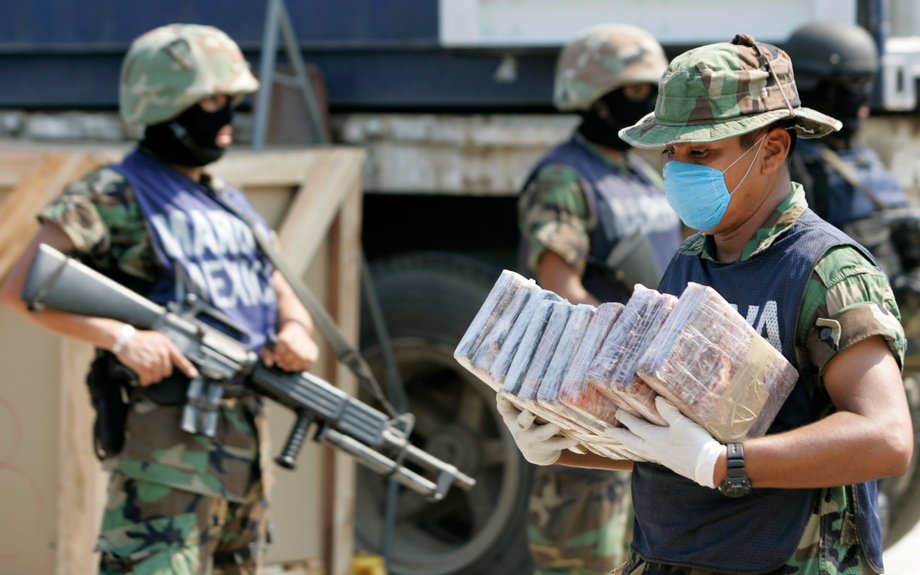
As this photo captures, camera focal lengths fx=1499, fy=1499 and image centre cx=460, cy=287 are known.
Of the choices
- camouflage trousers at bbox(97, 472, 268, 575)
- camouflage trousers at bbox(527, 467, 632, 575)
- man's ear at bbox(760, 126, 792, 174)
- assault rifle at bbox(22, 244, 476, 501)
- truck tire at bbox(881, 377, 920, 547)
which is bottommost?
truck tire at bbox(881, 377, 920, 547)

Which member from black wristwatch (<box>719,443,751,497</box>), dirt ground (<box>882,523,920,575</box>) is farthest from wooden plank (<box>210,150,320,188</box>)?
black wristwatch (<box>719,443,751,497</box>)

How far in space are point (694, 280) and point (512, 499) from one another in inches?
120

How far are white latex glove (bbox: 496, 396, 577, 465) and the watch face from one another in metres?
0.38

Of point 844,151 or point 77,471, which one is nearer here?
point 77,471

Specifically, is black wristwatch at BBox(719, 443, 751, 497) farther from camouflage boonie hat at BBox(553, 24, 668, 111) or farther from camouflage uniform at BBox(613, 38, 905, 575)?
camouflage boonie hat at BBox(553, 24, 668, 111)

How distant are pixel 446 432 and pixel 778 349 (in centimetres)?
340

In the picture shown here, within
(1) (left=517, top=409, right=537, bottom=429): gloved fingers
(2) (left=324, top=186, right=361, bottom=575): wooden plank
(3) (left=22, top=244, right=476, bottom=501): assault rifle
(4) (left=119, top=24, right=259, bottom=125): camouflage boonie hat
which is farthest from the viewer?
(2) (left=324, top=186, right=361, bottom=575): wooden plank

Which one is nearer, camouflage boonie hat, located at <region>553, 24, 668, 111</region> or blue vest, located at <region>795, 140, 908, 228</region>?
camouflage boonie hat, located at <region>553, 24, 668, 111</region>

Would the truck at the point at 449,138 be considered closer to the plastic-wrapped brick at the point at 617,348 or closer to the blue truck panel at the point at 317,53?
the blue truck panel at the point at 317,53

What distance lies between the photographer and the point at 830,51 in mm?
4977

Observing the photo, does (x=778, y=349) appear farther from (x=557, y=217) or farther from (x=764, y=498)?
(x=557, y=217)

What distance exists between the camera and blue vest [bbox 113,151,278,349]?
3.87m

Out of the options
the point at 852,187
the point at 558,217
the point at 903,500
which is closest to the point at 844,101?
the point at 852,187

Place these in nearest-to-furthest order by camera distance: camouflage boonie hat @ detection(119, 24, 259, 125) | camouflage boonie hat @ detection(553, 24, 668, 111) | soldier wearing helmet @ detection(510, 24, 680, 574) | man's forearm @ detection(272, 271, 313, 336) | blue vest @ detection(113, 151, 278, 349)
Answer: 1. blue vest @ detection(113, 151, 278, 349)
2. camouflage boonie hat @ detection(119, 24, 259, 125)
3. man's forearm @ detection(272, 271, 313, 336)
4. soldier wearing helmet @ detection(510, 24, 680, 574)
5. camouflage boonie hat @ detection(553, 24, 668, 111)
